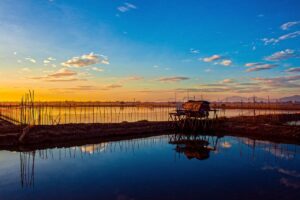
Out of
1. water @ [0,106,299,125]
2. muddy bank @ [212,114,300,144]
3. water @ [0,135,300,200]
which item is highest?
water @ [0,106,299,125]

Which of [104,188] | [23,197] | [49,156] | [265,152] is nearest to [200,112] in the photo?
[265,152]

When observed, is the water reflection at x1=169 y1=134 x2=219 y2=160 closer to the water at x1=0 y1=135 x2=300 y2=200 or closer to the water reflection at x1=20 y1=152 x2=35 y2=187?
the water at x1=0 y1=135 x2=300 y2=200

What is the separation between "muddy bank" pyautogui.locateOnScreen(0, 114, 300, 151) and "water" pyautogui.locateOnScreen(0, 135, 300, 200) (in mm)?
2002

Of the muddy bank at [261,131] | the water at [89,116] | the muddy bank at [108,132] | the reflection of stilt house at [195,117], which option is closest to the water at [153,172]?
the muddy bank at [108,132]

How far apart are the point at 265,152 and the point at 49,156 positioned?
15.1 metres

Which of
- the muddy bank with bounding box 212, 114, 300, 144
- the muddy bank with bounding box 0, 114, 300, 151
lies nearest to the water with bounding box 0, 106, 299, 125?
the muddy bank with bounding box 0, 114, 300, 151

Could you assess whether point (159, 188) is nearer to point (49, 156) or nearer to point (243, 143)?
point (49, 156)

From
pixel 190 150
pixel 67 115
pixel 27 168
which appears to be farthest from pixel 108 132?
pixel 67 115

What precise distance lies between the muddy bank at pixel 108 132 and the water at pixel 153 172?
200 centimetres

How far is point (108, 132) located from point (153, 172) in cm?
1200

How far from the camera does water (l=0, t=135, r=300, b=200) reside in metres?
11.7

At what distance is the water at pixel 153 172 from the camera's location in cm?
1169

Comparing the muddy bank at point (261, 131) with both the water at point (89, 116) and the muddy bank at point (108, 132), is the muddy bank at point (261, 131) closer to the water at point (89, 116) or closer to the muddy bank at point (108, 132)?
the muddy bank at point (108, 132)

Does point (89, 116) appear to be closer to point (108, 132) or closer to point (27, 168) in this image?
point (108, 132)
